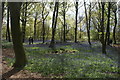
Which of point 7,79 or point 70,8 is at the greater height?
point 70,8

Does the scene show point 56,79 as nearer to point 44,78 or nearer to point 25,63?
point 44,78

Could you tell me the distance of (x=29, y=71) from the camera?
10.7 m

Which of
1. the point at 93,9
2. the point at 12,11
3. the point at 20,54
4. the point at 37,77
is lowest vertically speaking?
the point at 37,77

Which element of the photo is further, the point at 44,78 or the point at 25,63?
the point at 25,63

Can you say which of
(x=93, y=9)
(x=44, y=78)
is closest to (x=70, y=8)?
(x=93, y=9)

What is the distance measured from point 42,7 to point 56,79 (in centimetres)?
3721

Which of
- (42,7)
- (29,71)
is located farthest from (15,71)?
(42,7)

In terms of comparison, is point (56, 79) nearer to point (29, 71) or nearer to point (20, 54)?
point (29, 71)

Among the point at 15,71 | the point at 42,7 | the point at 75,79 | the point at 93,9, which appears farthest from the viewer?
the point at 42,7

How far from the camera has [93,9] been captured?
126 feet

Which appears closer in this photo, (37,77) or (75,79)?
(75,79)

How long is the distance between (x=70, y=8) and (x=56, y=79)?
3792cm

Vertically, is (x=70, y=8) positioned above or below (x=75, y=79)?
above

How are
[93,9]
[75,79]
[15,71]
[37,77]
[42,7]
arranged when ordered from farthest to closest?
[42,7]
[93,9]
[15,71]
[37,77]
[75,79]
